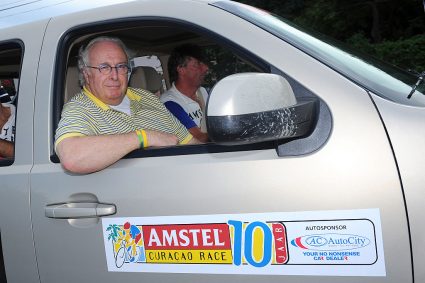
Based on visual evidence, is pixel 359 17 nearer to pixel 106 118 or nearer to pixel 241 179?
pixel 106 118

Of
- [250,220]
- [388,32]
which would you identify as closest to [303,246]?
[250,220]

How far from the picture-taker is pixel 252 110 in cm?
159

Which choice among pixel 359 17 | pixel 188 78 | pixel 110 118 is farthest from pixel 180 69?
pixel 359 17

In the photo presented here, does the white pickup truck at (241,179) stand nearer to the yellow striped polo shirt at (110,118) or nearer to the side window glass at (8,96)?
the yellow striped polo shirt at (110,118)

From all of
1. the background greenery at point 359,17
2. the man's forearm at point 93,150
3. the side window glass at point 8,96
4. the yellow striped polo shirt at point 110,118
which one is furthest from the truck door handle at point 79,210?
the background greenery at point 359,17

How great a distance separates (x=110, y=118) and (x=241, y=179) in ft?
2.56

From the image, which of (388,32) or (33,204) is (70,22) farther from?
(388,32)

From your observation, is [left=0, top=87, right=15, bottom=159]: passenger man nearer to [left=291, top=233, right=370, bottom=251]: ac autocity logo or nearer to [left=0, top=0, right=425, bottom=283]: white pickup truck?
[left=0, top=0, right=425, bottom=283]: white pickup truck

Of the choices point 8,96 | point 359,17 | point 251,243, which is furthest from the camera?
point 359,17

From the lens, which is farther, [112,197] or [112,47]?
[112,47]

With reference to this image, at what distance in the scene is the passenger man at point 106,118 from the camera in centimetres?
194

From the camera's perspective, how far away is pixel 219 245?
1.73 metres

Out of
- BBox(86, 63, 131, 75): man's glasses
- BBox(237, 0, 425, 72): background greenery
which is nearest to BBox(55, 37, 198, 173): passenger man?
BBox(86, 63, 131, 75): man's glasses

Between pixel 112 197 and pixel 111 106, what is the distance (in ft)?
2.10
